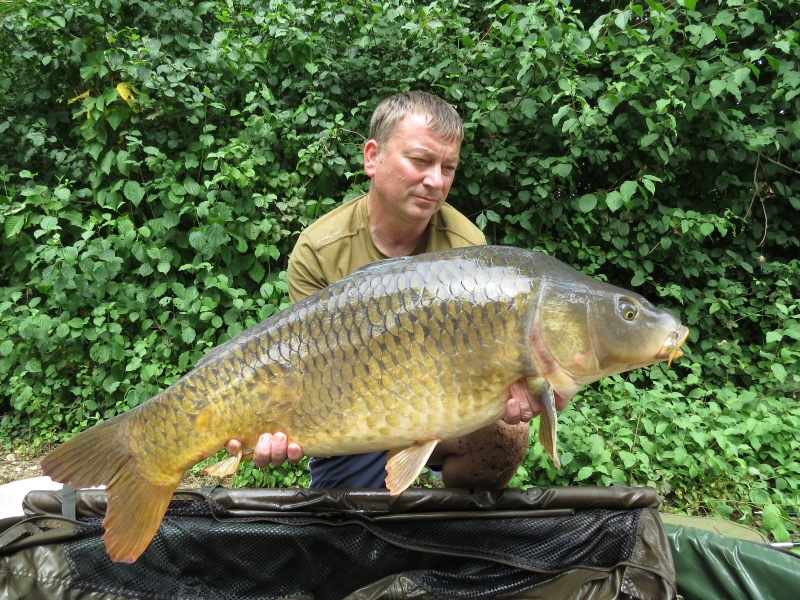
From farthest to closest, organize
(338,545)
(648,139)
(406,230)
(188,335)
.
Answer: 1. (648,139)
2. (188,335)
3. (406,230)
4. (338,545)

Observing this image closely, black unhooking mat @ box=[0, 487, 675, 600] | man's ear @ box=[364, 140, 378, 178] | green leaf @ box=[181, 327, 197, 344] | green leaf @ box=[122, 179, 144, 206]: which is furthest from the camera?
green leaf @ box=[122, 179, 144, 206]

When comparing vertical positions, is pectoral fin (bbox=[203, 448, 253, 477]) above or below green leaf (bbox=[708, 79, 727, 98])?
below

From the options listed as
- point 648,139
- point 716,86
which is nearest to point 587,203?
point 648,139

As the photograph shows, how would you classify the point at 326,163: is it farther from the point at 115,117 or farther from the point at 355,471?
the point at 355,471

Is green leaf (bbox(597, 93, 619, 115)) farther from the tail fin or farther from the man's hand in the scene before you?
the tail fin

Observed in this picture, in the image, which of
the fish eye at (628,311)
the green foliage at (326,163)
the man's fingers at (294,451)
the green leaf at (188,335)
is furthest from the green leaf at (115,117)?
the fish eye at (628,311)

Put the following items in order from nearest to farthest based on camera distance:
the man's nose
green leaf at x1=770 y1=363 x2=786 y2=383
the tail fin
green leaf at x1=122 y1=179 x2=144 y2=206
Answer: the tail fin
the man's nose
green leaf at x1=770 y1=363 x2=786 y2=383
green leaf at x1=122 y1=179 x2=144 y2=206

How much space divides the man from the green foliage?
3.25ft

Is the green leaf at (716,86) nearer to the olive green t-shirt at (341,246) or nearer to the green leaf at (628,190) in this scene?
the green leaf at (628,190)

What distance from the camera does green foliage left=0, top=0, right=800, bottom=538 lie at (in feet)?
8.84

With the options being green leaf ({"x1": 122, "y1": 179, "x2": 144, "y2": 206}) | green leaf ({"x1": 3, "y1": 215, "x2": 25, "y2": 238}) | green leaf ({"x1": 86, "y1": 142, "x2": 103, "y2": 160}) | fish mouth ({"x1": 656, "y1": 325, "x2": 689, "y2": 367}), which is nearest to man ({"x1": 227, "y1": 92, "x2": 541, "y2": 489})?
fish mouth ({"x1": 656, "y1": 325, "x2": 689, "y2": 367})

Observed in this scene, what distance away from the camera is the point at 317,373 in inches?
44.1

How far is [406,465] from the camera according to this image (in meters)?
1.15

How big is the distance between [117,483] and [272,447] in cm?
35
